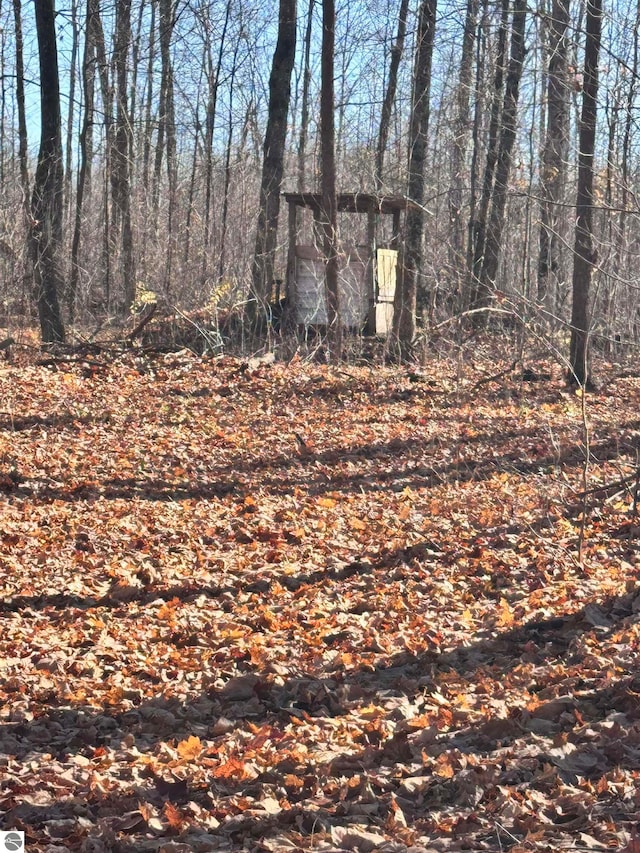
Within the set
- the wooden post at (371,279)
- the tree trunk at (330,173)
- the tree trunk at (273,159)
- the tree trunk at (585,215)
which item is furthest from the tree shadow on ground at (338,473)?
the wooden post at (371,279)

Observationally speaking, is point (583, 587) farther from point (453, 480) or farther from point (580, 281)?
point (580, 281)

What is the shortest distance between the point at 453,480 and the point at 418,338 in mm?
6537

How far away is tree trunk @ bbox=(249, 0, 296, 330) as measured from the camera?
1648 centimetres

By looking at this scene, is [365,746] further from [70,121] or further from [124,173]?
[70,121]

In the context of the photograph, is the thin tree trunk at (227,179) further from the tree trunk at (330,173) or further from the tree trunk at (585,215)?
the tree trunk at (585,215)

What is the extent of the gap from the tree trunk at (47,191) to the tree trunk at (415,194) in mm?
5900

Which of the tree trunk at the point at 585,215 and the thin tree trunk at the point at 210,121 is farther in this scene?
the thin tree trunk at the point at 210,121

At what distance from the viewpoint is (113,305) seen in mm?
22328

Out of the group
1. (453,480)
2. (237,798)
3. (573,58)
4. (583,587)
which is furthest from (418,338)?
(237,798)

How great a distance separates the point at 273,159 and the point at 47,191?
4.12 metres

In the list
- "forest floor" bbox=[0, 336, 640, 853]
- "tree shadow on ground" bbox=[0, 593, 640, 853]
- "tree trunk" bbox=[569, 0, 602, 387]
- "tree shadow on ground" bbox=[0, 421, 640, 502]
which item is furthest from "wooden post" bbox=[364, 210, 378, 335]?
"tree shadow on ground" bbox=[0, 593, 640, 853]

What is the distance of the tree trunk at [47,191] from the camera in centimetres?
1512

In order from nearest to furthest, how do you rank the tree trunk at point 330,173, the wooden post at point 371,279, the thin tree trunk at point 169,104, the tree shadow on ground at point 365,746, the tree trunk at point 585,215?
1. the tree shadow on ground at point 365,746
2. the tree trunk at point 585,215
3. the tree trunk at point 330,173
4. the wooden post at point 371,279
5. the thin tree trunk at point 169,104

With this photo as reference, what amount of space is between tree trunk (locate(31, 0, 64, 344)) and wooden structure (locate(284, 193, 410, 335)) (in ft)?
13.7
